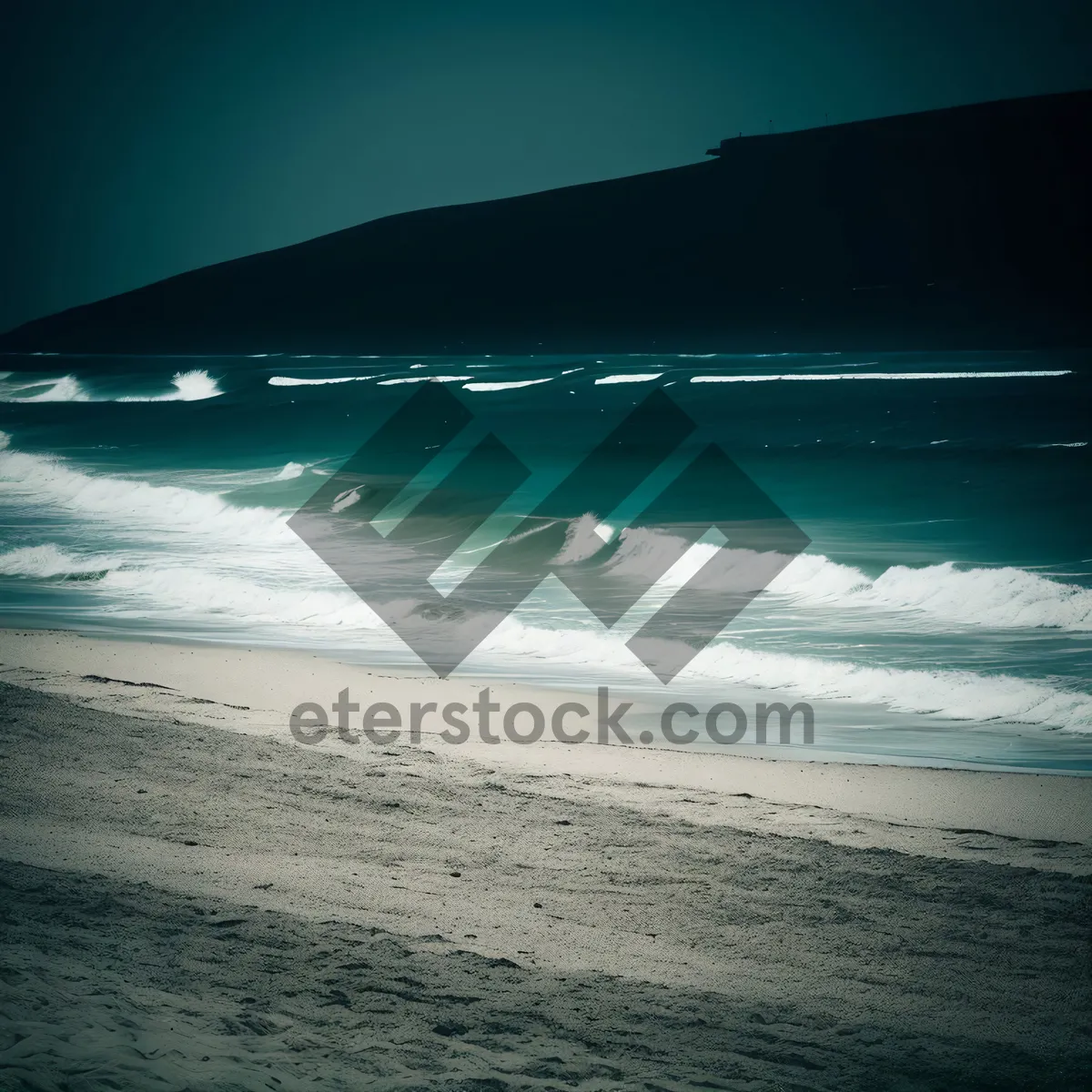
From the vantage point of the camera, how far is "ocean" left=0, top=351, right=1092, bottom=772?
285 inches

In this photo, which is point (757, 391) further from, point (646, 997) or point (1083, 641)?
point (646, 997)

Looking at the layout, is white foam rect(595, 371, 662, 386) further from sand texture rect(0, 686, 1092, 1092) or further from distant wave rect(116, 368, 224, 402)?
sand texture rect(0, 686, 1092, 1092)

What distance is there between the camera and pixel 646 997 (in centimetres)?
303

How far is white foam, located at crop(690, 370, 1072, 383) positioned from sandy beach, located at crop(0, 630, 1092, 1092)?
85.8 feet

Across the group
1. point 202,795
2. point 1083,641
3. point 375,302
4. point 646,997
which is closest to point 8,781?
point 202,795

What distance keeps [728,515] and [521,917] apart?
13670mm

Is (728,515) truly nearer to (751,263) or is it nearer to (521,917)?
(521,917)

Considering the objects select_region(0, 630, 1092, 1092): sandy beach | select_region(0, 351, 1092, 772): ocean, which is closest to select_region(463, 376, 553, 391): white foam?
select_region(0, 351, 1092, 772): ocean

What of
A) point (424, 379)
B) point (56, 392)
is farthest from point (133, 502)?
point (56, 392)

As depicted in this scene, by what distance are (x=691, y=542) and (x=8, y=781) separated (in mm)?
10519

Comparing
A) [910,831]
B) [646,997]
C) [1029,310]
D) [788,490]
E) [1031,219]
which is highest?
[1031,219]

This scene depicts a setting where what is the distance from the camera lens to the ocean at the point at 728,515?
285 inches

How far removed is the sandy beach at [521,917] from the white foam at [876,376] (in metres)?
26.1

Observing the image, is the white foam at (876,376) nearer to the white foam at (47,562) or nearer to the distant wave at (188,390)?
the distant wave at (188,390)
